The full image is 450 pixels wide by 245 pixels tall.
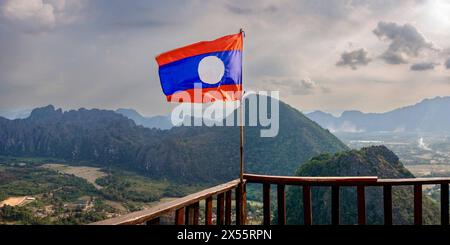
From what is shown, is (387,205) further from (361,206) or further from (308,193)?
(308,193)

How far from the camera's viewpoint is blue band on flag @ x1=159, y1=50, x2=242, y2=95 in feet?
17.0

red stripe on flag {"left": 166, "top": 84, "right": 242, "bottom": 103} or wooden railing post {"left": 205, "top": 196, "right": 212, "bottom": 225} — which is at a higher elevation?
red stripe on flag {"left": 166, "top": 84, "right": 242, "bottom": 103}

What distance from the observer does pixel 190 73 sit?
17.0 feet

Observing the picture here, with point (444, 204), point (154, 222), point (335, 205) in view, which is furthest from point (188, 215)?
point (444, 204)

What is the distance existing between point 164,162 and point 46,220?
3022 inches

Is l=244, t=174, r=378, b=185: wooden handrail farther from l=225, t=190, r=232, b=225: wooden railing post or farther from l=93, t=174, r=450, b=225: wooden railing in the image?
l=225, t=190, r=232, b=225: wooden railing post

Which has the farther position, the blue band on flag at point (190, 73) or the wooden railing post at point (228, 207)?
the blue band on flag at point (190, 73)

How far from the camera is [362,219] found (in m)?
5.20

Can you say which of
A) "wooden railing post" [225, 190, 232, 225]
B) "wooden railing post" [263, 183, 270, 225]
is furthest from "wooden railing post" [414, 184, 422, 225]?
"wooden railing post" [225, 190, 232, 225]

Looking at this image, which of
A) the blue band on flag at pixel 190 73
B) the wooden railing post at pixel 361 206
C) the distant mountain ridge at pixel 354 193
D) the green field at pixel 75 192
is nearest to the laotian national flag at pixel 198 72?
the blue band on flag at pixel 190 73

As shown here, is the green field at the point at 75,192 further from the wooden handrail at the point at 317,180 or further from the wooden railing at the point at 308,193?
the wooden handrail at the point at 317,180

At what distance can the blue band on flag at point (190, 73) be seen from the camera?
5.19 meters
